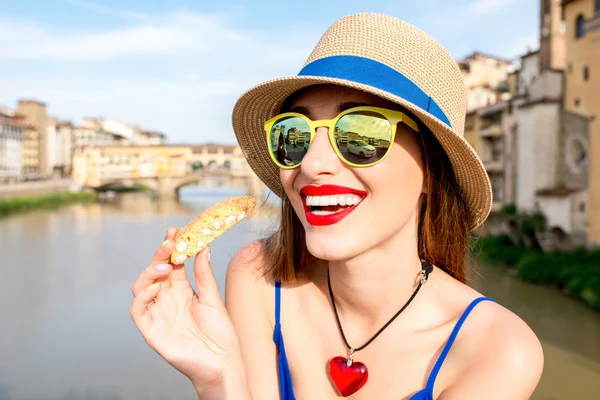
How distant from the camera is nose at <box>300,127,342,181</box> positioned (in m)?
0.91

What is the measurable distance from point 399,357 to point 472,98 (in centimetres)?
1727

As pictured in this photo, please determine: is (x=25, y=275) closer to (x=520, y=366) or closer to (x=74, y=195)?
(x=520, y=366)

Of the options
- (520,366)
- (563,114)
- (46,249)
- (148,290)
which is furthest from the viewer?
(46,249)

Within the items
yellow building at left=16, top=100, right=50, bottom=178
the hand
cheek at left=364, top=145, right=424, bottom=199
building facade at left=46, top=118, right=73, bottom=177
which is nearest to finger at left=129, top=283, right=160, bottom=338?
the hand

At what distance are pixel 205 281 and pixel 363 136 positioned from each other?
41 cm

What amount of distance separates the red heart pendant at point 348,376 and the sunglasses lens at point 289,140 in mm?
421

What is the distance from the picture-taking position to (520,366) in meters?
0.88

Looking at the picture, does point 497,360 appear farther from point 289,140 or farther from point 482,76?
point 482,76

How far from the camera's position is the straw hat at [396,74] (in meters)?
0.89

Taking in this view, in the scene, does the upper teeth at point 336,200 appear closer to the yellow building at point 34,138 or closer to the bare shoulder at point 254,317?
the bare shoulder at point 254,317

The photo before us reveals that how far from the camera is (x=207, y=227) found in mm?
1104

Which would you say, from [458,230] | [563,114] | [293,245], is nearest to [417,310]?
[458,230]

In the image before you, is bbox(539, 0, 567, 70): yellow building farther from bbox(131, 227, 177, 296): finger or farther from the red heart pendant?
bbox(131, 227, 177, 296): finger

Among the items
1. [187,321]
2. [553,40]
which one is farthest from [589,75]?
[187,321]
